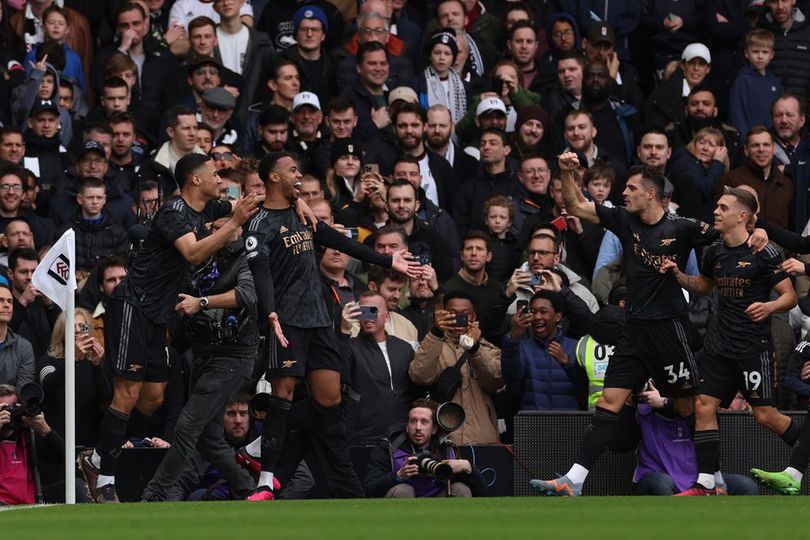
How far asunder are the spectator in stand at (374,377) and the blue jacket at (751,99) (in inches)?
258

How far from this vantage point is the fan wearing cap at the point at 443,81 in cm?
2019

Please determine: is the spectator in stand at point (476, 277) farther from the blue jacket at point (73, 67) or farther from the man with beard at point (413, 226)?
the blue jacket at point (73, 67)

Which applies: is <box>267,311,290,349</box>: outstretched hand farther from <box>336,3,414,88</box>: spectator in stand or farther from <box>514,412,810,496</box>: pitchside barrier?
<box>336,3,414,88</box>: spectator in stand

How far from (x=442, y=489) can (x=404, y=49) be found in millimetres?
8317

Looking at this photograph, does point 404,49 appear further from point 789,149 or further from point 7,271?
point 7,271

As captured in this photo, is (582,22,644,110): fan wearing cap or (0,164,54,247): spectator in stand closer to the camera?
(0,164,54,247): spectator in stand

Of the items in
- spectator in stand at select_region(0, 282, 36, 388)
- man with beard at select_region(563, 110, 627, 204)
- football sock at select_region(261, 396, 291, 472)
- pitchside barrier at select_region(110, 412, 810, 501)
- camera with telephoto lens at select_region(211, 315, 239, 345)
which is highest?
man with beard at select_region(563, 110, 627, 204)

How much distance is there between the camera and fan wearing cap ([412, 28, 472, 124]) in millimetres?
20188

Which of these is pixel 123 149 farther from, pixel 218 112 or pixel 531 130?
pixel 531 130

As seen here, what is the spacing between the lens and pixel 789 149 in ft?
64.4

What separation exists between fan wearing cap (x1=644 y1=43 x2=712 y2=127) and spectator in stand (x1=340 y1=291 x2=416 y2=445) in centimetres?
595

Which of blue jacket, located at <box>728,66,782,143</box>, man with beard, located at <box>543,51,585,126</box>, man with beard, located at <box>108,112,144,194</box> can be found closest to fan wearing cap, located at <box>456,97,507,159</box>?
man with beard, located at <box>543,51,585,126</box>

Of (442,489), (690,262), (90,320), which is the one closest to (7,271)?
(90,320)

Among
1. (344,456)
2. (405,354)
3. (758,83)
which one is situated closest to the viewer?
(344,456)
